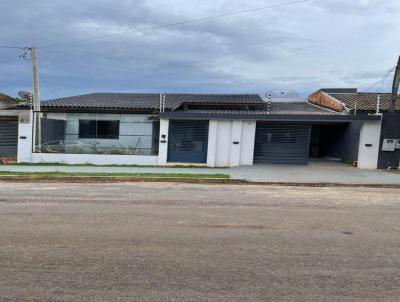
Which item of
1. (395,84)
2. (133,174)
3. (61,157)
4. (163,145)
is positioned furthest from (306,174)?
(61,157)

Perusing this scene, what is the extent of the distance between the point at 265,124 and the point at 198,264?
1604 centimetres

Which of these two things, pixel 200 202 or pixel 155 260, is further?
pixel 200 202

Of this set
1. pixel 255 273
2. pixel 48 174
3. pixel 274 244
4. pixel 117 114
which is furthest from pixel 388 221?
pixel 117 114

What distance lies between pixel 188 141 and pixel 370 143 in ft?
30.2

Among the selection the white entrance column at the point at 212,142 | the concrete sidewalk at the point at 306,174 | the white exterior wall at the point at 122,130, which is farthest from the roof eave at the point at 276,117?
the concrete sidewalk at the point at 306,174

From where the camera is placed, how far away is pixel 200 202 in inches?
371

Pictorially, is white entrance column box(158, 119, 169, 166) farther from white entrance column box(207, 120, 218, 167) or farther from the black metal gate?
white entrance column box(207, 120, 218, 167)

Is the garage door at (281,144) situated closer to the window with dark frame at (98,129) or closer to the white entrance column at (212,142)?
the white entrance column at (212,142)

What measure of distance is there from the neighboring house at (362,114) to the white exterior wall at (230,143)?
5.69 meters

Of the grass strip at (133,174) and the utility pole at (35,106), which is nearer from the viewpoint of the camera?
the grass strip at (133,174)

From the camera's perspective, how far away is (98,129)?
72.1 ft

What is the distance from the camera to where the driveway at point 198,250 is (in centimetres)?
392

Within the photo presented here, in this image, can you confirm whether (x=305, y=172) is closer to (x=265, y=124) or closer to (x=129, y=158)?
(x=265, y=124)

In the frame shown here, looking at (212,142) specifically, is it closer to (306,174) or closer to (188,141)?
(188,141)
